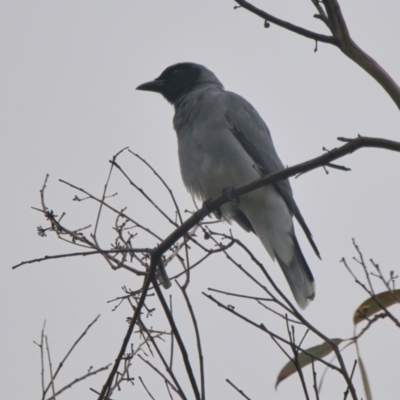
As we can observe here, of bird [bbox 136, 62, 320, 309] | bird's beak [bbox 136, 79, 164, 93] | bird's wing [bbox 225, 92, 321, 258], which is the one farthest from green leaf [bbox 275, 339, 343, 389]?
bird's beak [bbox 136, 79, 164, 93]

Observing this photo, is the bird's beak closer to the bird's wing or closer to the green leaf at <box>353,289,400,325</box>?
the bird's wing

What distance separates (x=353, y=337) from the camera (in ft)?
8.46

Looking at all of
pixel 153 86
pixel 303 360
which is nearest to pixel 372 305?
pixel 303 360

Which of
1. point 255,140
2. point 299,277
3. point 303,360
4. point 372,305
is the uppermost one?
point 255,140

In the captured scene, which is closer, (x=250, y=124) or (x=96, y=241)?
(x=96, y=241)

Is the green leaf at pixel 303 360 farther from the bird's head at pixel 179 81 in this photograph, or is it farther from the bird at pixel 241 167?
the bird's head at pixel 179 81

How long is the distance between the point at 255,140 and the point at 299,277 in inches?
46.1

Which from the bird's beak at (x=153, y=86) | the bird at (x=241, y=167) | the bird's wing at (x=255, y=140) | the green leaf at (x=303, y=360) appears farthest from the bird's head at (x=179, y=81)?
the green leaf at (x=303, y=360)

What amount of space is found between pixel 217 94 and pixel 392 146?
3496 mm

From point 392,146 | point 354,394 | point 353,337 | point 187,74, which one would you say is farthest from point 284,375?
point 187,74

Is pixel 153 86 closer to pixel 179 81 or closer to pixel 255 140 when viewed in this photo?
pixel 179 81

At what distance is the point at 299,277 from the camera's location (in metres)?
5.40

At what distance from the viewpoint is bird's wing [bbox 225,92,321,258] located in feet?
17.5

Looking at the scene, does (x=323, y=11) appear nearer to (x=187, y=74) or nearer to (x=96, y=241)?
(x=96, y=241)
